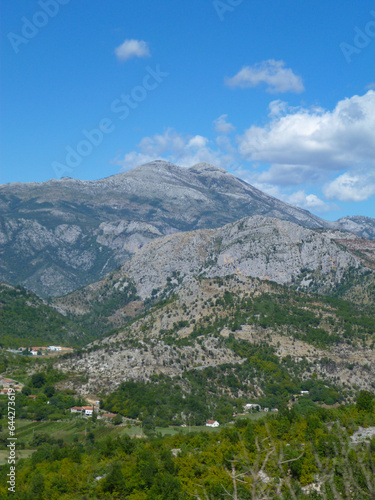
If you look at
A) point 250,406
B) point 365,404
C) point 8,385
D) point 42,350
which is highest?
point 42,350

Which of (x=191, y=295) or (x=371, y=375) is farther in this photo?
(x=191, y=295)

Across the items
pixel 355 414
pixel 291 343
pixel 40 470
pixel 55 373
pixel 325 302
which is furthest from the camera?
pixel 325 302

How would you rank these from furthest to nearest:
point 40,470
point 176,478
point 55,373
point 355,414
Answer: point 55,373
point 355,414
point 40,470
point 176,478

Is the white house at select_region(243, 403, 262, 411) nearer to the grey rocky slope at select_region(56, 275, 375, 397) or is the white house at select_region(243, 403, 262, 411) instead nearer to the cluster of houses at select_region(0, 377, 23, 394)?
the grey rocky slope at select_region(56, 275, 375, 397)

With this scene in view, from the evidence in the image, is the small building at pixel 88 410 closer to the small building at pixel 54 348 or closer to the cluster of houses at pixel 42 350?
the cluster of houses at pixel 42 350

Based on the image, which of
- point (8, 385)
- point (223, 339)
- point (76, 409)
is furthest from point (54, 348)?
point (76, 409)

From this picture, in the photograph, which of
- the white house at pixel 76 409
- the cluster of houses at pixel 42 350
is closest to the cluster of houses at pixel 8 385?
the white house at pixel 76 409

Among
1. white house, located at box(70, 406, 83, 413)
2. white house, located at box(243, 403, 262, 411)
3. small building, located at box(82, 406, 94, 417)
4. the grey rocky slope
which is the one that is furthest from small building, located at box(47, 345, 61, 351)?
white house, located at box(243, 403, 262, 411)

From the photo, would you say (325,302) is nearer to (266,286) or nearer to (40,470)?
(266,286)

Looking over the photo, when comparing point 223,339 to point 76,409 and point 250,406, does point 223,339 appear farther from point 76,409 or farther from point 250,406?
point 76,409

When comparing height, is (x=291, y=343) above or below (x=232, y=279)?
below

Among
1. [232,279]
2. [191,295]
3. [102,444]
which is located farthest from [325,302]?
[102,444]

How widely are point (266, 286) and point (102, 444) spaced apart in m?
120

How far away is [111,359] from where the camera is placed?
123750mm
